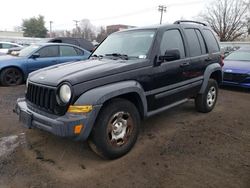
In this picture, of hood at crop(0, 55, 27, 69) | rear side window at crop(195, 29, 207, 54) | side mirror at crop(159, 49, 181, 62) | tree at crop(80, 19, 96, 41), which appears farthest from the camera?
tree at crop(80, 19, 96, 41)

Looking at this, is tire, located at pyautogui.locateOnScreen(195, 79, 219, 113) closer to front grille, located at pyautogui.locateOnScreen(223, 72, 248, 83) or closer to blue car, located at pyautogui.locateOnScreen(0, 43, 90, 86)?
front grille, located at pyautogui.locateOnScreen(223, 72, 248, 83)

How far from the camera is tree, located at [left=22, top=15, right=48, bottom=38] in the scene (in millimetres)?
61250

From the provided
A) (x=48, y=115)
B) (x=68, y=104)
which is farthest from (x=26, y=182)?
(x=68, y=104)

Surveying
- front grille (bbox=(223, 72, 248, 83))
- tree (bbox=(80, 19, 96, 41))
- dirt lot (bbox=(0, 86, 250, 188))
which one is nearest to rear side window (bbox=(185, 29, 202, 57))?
dirt lot (bbox=(0, 86, 250, 188))

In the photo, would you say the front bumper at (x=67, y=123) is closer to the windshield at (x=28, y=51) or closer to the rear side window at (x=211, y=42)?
the rear side window at (x=211, y=42)

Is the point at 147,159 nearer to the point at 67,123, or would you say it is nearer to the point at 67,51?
the point at 67,123

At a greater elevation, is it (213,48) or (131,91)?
(213,48)

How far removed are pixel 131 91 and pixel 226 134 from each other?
214cm

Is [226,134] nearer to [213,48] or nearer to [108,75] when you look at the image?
[213,48]

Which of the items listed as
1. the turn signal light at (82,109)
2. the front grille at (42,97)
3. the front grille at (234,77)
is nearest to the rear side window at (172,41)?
the turn signal light at (82,109)

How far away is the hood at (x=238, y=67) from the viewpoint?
811 cm

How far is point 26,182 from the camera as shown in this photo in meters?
3.05

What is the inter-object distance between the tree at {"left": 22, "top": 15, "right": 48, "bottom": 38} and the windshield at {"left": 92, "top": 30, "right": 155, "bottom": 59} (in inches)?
2422

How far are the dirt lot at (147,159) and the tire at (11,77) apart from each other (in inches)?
140
